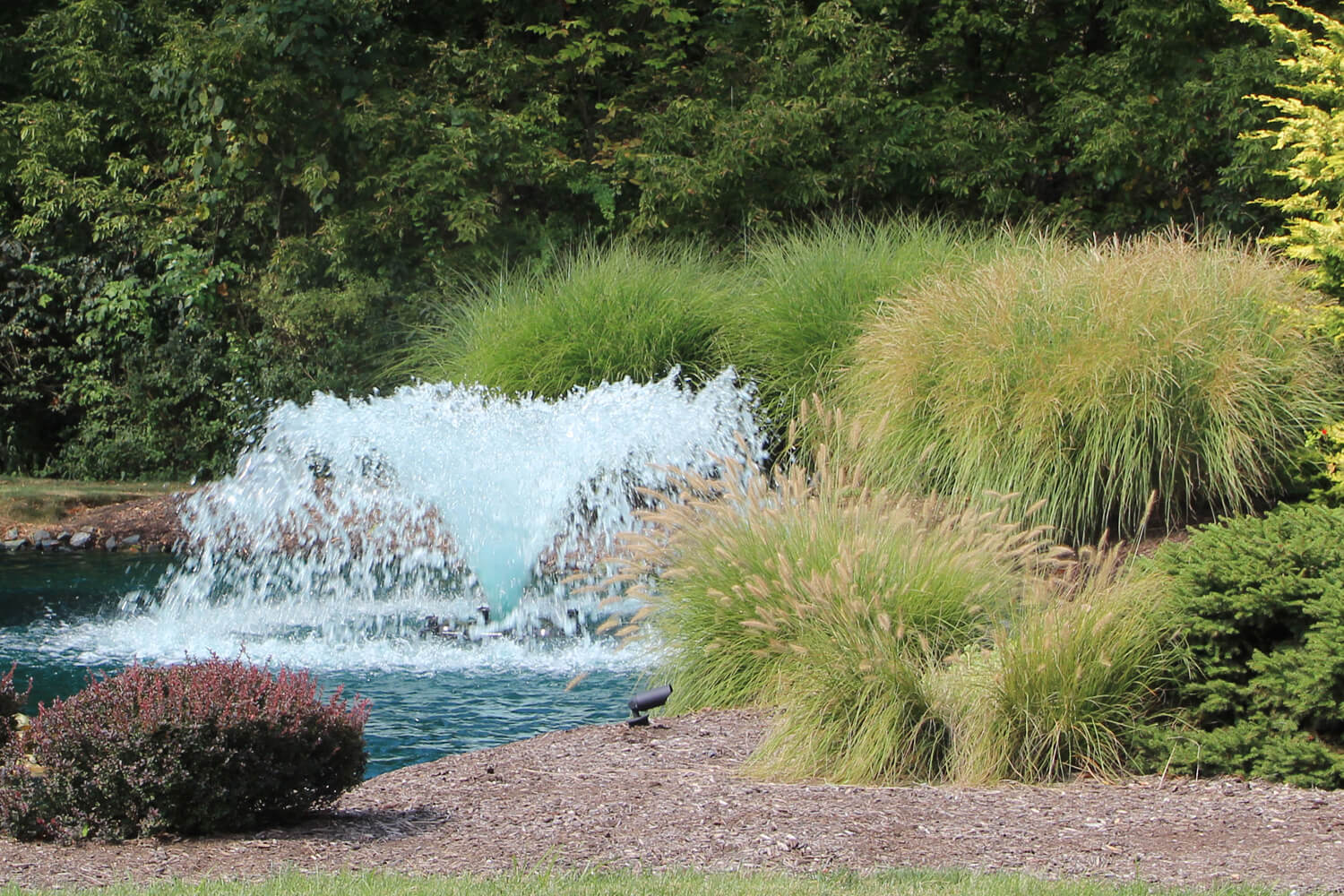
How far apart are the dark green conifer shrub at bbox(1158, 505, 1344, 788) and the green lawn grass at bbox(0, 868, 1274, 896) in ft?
5.09

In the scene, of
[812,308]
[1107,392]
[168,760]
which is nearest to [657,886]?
[168,760]

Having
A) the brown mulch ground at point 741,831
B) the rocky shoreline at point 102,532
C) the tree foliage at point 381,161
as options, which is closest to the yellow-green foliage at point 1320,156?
the brown mulch ground at point 741,831

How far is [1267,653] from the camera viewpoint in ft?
17.8

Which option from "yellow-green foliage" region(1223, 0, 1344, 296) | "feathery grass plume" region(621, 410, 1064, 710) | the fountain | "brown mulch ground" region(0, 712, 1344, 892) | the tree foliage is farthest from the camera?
the tree foliage

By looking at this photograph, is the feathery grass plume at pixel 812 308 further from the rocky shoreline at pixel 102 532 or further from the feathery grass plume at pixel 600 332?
the rocky shoreline at pixel 102 532

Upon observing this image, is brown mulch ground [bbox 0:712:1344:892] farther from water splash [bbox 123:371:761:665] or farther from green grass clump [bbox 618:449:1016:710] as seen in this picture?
water splash [bbox 123:371:761:665]

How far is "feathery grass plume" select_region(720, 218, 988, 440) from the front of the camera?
1095 cm

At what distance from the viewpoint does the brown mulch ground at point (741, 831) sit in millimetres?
4012

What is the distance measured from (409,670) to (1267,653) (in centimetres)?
461

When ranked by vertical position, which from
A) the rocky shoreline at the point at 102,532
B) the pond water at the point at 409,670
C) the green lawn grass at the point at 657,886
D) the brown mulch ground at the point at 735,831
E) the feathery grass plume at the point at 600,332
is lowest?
the rocky shoreline at the point at 102,532

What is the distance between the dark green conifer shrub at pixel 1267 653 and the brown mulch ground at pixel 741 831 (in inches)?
5.6

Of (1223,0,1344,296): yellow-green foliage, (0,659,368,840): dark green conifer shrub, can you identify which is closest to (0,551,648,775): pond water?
(0,659,368,840): dark green conifer shrub

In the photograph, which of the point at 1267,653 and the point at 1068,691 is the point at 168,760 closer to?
the point at 1068,691

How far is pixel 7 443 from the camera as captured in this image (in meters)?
15.5
